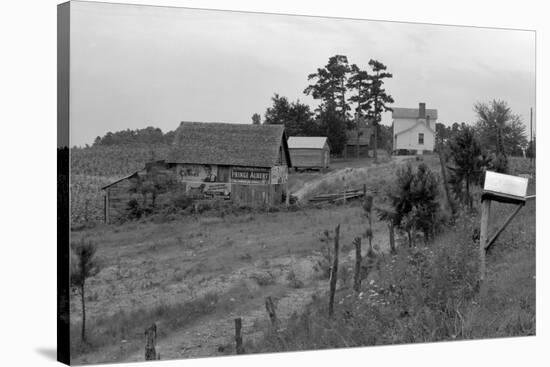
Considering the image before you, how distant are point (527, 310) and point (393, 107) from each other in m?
3.50

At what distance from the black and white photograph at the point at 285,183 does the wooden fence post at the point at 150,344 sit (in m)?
0.03

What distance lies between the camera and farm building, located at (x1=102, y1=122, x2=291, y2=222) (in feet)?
35.4

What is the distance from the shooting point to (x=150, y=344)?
10.2 m

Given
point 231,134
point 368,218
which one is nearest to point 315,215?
point 368,218

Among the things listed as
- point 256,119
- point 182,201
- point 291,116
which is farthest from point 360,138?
point 182,201

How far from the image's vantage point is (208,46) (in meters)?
10.9

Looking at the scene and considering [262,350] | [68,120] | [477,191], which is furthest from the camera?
[477,191]

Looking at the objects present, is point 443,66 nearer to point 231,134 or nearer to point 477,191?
point 477,191

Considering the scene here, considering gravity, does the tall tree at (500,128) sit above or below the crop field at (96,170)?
above

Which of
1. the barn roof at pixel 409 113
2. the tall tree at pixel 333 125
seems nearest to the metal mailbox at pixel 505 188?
the barn roof at pixel 409 113

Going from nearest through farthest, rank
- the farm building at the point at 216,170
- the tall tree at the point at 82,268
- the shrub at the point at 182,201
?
1. the tall tree at the point at 82,268
2. the farm building at the point at 216,170
3. the shrub at the point at 182,201

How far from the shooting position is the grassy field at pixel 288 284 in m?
10.3

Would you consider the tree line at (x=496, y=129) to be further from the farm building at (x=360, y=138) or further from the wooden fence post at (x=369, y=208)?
the wooden fence post at (x=369, y=208)

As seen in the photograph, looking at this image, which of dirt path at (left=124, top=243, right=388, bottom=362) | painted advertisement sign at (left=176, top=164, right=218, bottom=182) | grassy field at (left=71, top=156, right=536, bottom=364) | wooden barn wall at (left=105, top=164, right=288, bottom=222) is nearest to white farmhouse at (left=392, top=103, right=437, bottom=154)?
grassy field at (left=71, top=156, right=536, bottom=364)
